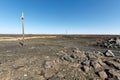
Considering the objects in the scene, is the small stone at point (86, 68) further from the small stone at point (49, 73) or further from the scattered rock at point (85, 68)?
the small stone at point (49, 73)

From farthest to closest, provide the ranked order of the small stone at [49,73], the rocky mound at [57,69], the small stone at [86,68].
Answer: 1. the small stone at [86,68]
2. the small stone at [49,73]
3. the rocky mound at [57,69]

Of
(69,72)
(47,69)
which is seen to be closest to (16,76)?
(47,69)

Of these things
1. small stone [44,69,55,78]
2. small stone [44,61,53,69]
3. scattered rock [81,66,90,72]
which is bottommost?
small stone [44,69,55,78]

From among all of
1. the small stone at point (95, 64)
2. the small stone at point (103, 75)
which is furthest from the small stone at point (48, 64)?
the small stone at point (103, 75)

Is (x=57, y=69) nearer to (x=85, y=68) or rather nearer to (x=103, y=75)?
(x=85, y=68)

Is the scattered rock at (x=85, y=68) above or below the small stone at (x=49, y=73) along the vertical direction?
above

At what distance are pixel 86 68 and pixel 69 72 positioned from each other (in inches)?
46.8

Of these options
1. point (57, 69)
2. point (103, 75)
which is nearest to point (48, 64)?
point (57, 69)

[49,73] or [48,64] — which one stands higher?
[48,64]

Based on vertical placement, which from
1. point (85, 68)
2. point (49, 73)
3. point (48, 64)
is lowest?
point (49, 73)

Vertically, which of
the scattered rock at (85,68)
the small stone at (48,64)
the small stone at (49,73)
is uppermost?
the small stone at (48,64)

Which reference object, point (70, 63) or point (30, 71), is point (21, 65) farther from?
point (70, 63)

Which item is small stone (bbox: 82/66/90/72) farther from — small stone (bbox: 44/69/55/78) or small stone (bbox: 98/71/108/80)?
small stone (bbox: 44/69/55/78)

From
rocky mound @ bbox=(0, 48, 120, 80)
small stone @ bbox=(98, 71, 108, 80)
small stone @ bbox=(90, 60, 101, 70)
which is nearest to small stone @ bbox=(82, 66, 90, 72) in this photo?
rocky mound @ bbox=(0, 48, 120, 80)
